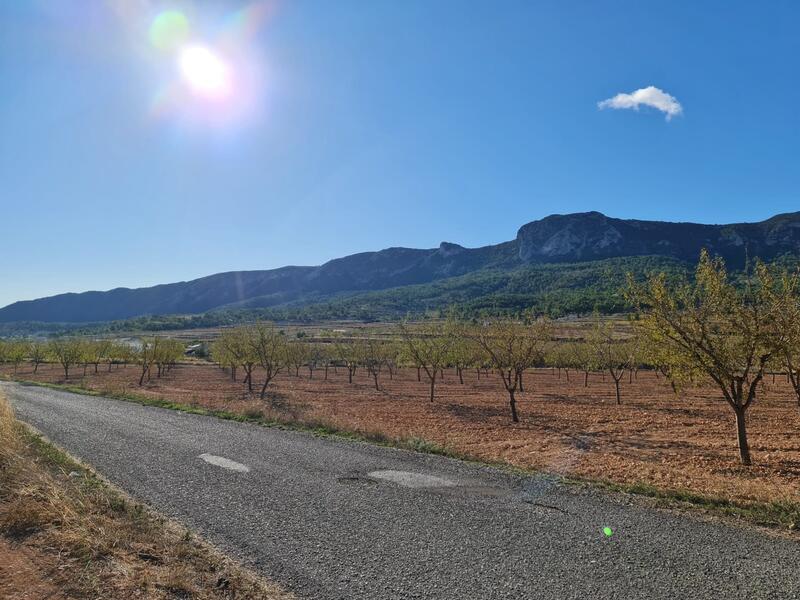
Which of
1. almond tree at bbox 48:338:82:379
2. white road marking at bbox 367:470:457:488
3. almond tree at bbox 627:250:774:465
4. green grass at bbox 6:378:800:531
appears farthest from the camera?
almond tree at bbox 48:338:82:379

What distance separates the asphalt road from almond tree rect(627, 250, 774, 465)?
582cm

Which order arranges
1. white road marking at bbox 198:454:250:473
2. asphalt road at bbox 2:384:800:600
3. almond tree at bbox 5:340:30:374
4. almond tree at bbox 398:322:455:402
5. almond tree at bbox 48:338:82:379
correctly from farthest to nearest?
almond tree at bbox 5:340:30:374
almond tree at bbox 48:338:82:379
almond tree at bbox 398:322:455:402
white road marking at bbox 198:454:250:473
asphalt road at bbox 2:384:800:600

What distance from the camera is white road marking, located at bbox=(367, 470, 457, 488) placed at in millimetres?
9609

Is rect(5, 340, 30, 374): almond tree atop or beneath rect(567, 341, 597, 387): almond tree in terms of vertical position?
atop

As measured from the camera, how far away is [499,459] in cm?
1223

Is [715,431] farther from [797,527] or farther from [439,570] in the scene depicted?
[439,570]

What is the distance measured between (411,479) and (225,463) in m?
4.90

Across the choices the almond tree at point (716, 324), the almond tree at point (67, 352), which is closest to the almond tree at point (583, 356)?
the almond tree at point (716, 324)

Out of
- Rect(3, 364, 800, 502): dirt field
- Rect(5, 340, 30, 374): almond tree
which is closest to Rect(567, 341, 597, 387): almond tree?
Rect(3, 364, 800, 502): dirt field

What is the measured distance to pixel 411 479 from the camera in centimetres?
1000

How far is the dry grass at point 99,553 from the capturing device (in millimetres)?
5328

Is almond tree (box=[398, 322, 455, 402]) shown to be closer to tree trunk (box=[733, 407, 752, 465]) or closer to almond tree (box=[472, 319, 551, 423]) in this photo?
almond tree (box=[472, 319, 551, 423])

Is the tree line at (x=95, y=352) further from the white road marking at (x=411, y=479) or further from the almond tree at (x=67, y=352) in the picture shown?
the white road marking at (x=411, y=479)

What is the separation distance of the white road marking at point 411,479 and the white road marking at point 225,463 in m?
3.13
